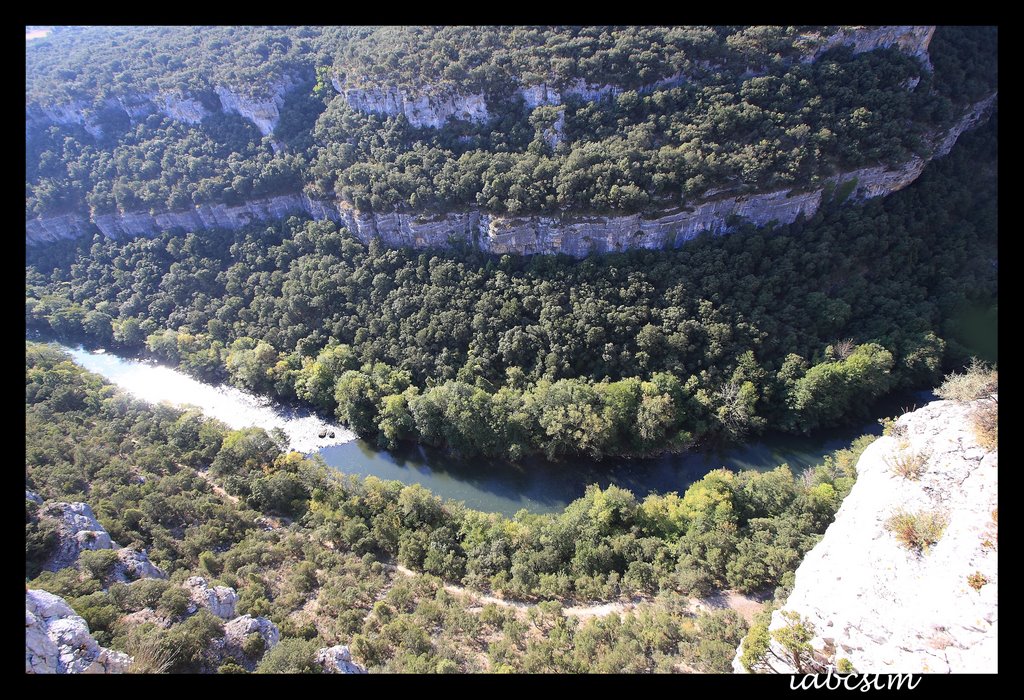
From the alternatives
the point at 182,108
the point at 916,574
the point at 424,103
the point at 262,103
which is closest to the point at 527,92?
the point at 424,103

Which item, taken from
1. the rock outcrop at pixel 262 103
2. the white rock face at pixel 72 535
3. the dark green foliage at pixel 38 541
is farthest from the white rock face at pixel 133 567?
the rock outcrop at pixel 262 103

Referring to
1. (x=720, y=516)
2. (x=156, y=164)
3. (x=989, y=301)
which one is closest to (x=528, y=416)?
(x=720, y=516)

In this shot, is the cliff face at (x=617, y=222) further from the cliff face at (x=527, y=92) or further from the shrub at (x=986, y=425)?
the shrub at (x=986, y=425)

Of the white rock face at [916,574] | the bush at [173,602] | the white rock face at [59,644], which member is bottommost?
the bush at [173,602]

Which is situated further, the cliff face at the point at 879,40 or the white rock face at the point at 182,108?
the white rock face at the point at 182,108

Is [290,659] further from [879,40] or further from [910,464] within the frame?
[879,40]

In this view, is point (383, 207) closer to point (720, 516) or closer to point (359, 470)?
point (359, 470)
